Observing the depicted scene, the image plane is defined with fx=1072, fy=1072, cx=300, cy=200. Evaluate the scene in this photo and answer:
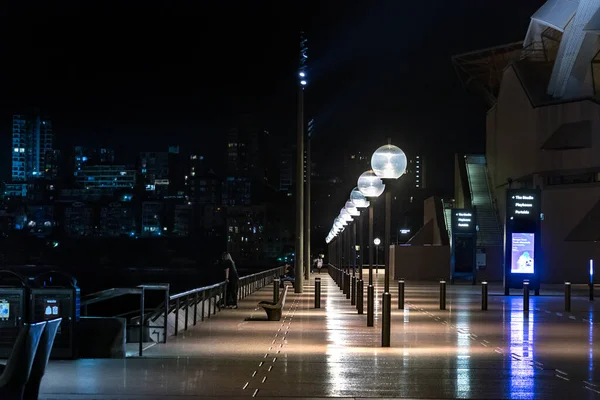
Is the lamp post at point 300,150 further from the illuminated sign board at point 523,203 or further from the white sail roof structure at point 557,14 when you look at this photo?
the white sail roof structure at point 557,14

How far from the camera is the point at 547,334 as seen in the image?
2173cm

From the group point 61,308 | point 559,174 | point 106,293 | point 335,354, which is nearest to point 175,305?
point 106,293

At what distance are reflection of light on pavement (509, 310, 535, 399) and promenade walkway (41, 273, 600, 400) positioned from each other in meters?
0.02

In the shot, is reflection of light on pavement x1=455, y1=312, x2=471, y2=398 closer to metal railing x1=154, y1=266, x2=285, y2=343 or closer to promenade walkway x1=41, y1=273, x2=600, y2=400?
promenade walkway x1=41, y1=273, x2=600, y2=400

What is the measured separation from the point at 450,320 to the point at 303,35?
2214 centimetres

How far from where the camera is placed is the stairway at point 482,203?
233 ft

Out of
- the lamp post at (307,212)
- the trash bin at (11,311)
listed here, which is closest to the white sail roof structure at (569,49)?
the lamp post at (307,212)

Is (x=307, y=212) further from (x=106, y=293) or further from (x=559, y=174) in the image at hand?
(x=106, y=293)

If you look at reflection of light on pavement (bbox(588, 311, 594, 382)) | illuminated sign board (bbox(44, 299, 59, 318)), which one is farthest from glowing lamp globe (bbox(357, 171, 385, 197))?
illuminated sign board (bbox(44, 299, 59, 318))

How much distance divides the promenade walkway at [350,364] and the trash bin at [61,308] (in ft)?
1.40

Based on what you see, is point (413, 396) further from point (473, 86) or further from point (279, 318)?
point (473, 86)

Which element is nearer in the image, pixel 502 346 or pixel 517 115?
pixel 502 346

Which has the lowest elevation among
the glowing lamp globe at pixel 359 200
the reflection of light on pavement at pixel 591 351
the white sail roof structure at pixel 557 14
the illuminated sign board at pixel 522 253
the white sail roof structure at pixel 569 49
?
the reflection of light on pavement at pixel 591 351

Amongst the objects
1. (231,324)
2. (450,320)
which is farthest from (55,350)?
(450,320)
